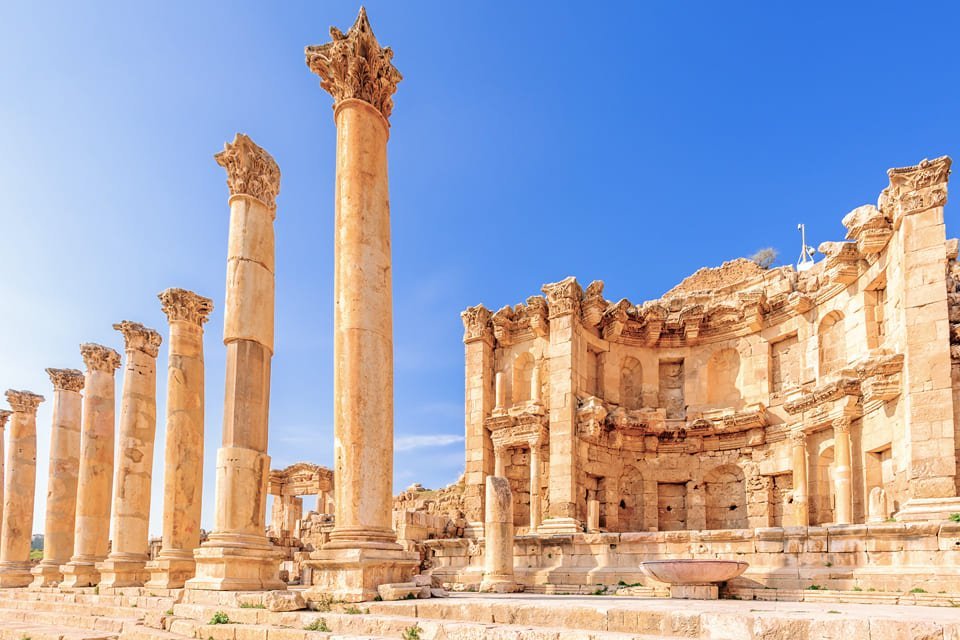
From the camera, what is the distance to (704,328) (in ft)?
89.9

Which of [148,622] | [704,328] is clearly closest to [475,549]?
[148,622]

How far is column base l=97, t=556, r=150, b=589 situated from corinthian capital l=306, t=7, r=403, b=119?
12480 mm

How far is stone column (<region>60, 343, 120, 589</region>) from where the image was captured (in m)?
20.0

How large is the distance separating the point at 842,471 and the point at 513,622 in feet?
51.6

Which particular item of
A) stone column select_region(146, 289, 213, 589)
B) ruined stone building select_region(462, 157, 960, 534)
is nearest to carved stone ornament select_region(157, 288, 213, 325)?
stone column select_region(146, 289, 213, 589)

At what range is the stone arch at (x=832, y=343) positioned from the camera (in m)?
22.9

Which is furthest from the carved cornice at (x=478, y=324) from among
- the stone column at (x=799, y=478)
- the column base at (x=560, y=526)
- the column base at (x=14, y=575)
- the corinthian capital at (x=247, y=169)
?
the column base at (x=14, y=575)

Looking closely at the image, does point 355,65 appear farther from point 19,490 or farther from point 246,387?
point 19,490

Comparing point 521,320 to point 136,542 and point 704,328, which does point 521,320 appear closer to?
point 704,328

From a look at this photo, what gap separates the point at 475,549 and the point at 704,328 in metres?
12.4

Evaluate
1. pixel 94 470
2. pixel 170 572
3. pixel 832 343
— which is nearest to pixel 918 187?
pixel 832 343

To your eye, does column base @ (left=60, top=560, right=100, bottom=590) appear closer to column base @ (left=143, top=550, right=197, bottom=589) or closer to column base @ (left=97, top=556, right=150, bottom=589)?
column base @ (left=97, top=556, right=150, bottom=589)

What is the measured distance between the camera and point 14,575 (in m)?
24.2

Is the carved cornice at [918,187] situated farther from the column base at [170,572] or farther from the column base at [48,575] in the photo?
the column base at [48,575]
